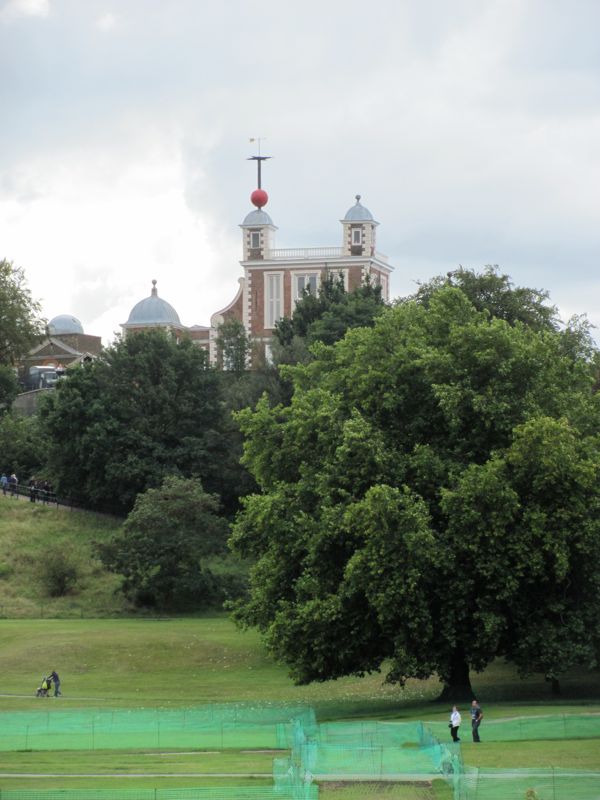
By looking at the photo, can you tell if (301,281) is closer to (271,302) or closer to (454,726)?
(271,302)

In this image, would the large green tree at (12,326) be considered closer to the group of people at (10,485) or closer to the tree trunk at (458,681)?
the group of people at (10,485)

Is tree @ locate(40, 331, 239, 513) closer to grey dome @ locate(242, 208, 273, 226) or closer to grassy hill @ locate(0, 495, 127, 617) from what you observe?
grassy hill @ locate(0, 495, 127, 617)

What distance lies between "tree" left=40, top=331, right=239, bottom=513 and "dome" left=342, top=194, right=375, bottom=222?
42.3 m

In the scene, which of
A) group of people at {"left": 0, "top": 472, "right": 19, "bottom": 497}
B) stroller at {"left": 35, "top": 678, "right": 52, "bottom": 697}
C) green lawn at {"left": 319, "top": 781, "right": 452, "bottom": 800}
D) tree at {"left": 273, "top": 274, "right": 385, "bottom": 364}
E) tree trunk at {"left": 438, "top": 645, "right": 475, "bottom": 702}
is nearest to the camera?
green lawn at {"left": 319, "top": 781, "right": 452, "bottom": 800}

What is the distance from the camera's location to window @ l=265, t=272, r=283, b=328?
128375mm

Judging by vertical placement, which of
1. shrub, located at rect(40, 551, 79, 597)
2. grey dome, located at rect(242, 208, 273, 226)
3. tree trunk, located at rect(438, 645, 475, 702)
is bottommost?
tree trunk, located at rect(438, 645, 475, 702)

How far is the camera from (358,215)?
128 metres

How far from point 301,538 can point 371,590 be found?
391cm

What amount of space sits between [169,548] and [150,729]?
33.2 metres

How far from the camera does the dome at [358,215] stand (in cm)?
12812

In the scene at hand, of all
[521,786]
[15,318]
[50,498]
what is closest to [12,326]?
[15,318]

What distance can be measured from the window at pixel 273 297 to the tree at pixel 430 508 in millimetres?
78767

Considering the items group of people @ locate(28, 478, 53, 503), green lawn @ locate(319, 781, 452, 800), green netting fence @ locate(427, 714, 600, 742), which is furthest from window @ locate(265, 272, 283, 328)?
green lawn @ locate(319, 781, 452, 800)

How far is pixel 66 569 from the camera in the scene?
72875mm
